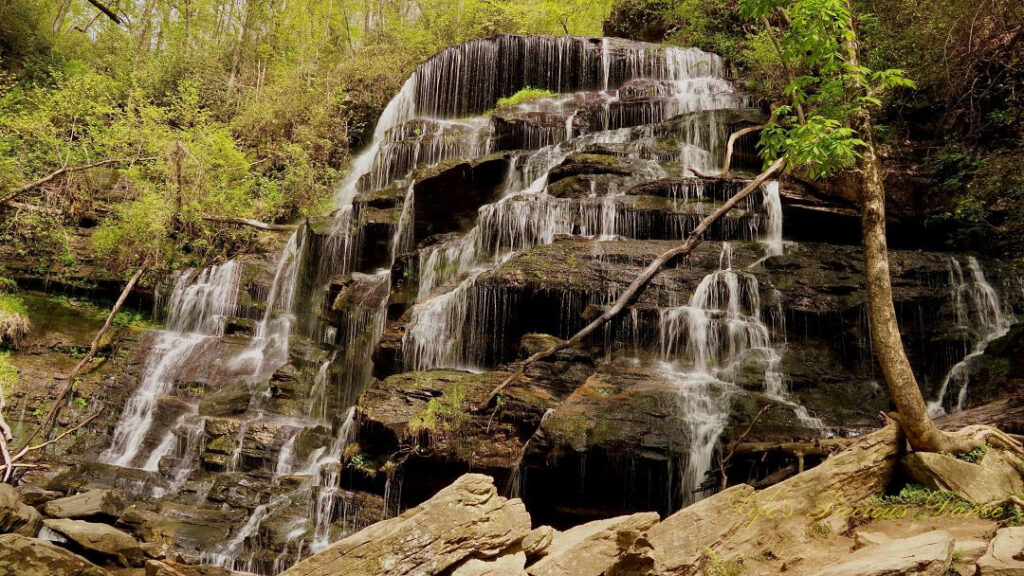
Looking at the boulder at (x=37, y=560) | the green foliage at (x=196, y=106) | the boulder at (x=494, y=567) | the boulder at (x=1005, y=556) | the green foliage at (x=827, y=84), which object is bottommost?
the boulder at (x=37, y=560)

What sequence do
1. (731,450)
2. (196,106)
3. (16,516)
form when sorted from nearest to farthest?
(731,450) → (16,516) → (196,106)

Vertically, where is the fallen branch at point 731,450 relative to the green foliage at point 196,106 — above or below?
below

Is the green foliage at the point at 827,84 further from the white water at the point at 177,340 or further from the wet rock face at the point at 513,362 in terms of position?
the white water at the point at 177,340

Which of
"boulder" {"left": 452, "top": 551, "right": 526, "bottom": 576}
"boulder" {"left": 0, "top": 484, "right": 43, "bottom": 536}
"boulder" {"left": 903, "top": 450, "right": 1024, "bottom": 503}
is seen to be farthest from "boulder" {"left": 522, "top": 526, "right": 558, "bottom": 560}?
"boulder" {"left": 0, "top": 484, "right": 43, "bottom": 536}

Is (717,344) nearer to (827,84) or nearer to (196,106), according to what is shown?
(827,84)

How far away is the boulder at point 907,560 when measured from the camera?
3.72m

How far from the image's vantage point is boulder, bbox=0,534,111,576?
6188 millimetres

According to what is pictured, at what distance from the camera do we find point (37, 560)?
632 cm

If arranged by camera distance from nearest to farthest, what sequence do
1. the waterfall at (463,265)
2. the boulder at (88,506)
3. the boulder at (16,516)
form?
the boulder at (16,516), the boulder at (88,506), the waterfall at (463,265)

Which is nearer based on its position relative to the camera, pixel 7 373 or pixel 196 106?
pixel 7 373

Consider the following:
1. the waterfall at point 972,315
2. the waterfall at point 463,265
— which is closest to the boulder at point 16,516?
the waterfall at point 463,265

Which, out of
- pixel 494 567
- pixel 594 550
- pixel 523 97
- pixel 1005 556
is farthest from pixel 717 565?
pixel 523 97

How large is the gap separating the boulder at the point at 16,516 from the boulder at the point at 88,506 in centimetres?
56

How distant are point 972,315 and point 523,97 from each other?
600 inches
